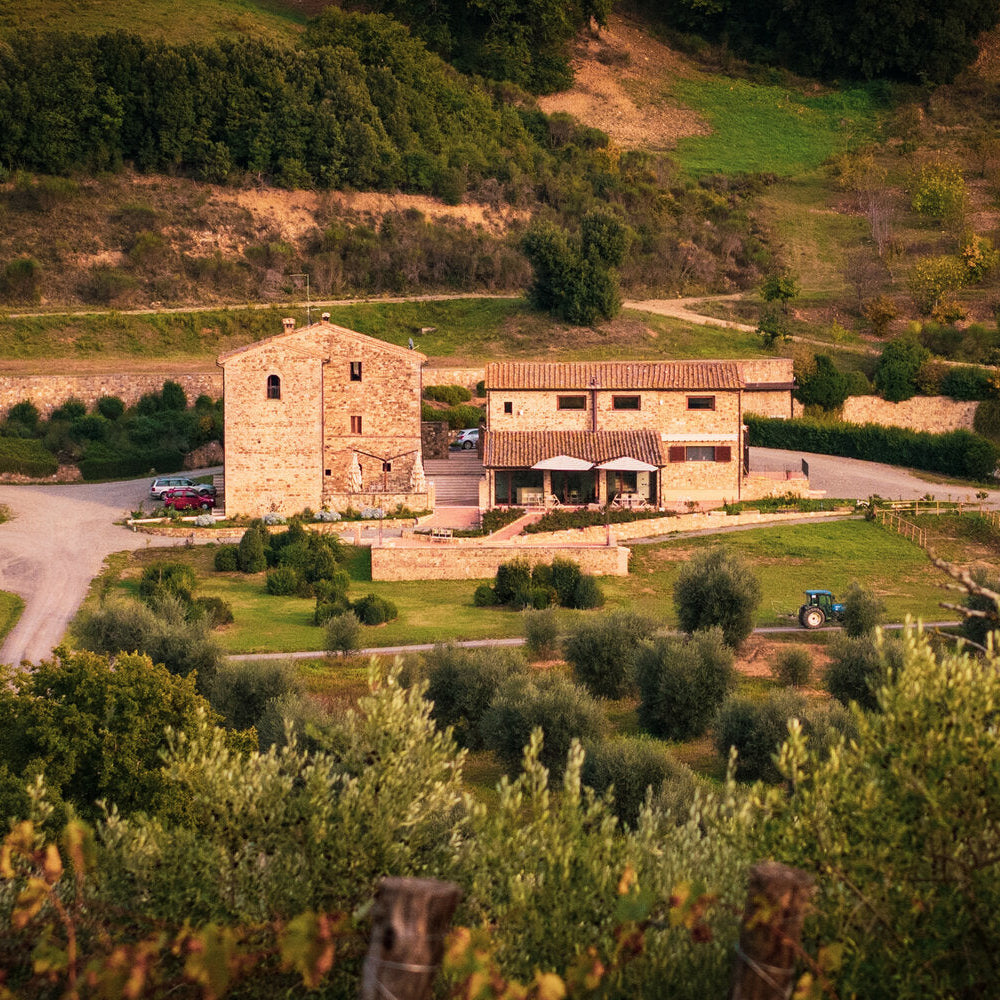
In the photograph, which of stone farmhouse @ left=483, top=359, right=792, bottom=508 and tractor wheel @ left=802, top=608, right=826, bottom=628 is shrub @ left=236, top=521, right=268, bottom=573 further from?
tractor wheel @ left=802, top=608, right=826, bottom=628

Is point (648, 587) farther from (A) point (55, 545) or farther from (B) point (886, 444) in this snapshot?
(B) point (886, 444)

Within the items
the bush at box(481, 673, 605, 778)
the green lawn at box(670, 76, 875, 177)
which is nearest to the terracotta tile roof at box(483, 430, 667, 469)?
the bush at box(481, 673, 605, 778)

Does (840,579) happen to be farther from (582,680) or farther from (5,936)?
(5,936)

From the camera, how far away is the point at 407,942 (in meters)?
8.65

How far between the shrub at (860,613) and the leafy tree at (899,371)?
23.5 m

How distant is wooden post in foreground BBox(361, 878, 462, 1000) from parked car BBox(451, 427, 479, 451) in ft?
142

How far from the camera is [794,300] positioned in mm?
68625

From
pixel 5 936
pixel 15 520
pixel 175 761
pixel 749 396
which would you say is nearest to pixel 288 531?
pixel 15 520

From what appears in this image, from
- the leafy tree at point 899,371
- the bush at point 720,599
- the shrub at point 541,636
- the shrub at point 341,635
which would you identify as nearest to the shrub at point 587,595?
the bush at point 720,599

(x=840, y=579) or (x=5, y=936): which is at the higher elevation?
(x=5, y=936)

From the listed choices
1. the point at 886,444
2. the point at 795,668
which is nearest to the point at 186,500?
the point at 795,668

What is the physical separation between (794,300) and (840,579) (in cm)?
3231

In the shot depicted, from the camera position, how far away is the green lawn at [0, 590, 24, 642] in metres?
33.6

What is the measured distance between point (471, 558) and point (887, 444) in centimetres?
1918
